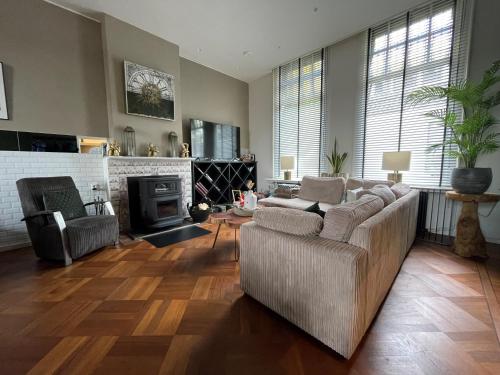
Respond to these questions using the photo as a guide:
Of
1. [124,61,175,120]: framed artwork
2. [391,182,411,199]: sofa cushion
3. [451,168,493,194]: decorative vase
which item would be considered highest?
[124,61,175,120]: framed artwork

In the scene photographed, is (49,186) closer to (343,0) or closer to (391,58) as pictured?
(343,0)

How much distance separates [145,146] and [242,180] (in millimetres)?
2303

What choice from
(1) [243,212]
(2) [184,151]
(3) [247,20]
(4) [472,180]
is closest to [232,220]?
(1) [243,212]

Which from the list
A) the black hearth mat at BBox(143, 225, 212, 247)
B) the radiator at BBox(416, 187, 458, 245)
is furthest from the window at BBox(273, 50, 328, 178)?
the black hearth mat at BBox(143, 225, 212, 247)

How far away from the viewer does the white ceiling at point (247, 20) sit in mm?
2782

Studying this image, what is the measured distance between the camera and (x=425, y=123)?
307 cm

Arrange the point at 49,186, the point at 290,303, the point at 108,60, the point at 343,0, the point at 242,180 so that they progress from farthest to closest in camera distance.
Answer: the point at 242,180 → the point at 108,60 → the point at 343,0 → the point at 49,186 → the point at 290,303

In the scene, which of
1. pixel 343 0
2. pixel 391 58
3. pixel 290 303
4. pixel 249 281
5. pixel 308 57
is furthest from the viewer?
pixel 308 57

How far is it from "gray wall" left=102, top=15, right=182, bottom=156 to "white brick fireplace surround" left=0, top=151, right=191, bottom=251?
1.02 ft

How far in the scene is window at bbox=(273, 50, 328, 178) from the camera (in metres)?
4.17

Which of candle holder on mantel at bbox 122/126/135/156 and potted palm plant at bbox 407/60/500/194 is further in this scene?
candle holder on mantel at bbox 122/126/135/156

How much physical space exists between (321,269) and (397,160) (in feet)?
8.30

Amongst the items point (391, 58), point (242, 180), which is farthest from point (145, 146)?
point (391, 58)

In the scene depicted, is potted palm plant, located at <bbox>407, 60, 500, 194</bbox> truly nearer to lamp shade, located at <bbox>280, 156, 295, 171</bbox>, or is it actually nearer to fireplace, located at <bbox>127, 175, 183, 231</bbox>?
lamp shade, located at <bbox>280, 156, 295, 171</bbox>
